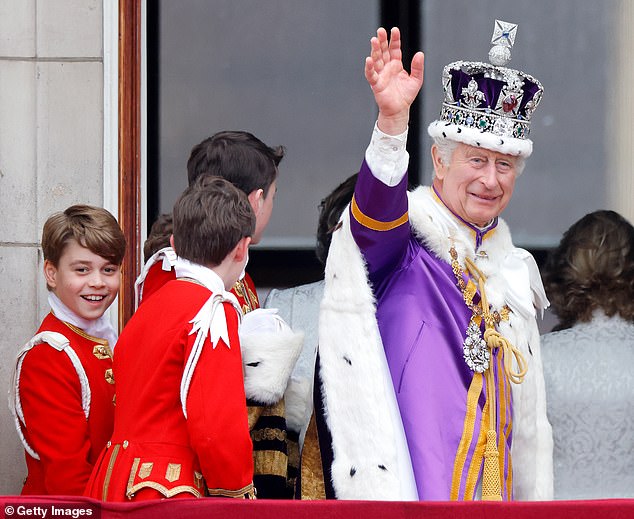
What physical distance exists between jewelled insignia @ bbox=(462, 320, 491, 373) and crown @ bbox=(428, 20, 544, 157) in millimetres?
496

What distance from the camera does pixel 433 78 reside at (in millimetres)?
4938

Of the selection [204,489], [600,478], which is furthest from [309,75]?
[204,489]

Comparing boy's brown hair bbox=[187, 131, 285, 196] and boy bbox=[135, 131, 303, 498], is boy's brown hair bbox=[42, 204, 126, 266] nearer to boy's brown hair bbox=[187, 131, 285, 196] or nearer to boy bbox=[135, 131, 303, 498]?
boy bbox=[135, 131, 303, 498]

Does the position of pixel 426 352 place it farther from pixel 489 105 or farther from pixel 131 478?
pixel 131 478

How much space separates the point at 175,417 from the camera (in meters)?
2.87

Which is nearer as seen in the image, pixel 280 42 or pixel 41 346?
pixel 41 346

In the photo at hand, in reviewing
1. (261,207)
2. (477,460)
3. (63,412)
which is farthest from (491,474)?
(63,412)

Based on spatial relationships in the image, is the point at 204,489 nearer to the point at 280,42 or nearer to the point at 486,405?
the point at 486,405

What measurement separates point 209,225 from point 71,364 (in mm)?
731

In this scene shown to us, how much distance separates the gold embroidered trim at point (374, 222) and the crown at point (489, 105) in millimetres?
351

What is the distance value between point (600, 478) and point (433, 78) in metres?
1.83

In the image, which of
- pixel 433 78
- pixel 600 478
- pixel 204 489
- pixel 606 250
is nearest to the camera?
pixel 204 489

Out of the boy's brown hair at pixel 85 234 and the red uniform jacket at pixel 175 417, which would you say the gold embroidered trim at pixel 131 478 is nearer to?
the red uniform jacket at pixel 175 417

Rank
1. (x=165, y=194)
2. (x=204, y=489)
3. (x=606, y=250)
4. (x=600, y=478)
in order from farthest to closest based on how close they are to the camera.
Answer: (x=165, y=194) < (x=606, y=250) < (x=600, y=478) < (x=204, y=489)
